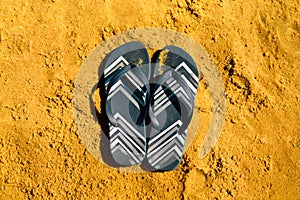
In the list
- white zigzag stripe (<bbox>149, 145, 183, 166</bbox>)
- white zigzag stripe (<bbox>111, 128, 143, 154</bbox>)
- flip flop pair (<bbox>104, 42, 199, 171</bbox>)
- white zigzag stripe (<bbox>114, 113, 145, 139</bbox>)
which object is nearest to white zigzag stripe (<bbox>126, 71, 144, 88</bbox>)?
flip flop pair (<bbox>104, 42, 199, 171</bbox>)

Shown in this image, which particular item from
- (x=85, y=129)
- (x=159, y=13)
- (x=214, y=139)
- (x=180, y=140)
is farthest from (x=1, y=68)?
(x=214, y=139)

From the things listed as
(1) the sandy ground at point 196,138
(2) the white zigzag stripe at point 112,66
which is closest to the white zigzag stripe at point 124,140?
(1) the sandy ground at point 196,138

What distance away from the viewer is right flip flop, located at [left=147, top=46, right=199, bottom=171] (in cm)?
395

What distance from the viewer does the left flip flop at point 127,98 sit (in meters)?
3.95

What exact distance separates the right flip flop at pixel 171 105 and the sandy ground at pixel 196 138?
0.18 m

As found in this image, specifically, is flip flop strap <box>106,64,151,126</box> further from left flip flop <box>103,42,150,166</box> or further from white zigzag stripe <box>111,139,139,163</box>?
white zigzag stripe <box>111,139,139,163</box>

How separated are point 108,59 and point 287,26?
2.12m

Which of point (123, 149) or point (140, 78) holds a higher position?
point (140, 78)

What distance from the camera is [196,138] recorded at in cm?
400

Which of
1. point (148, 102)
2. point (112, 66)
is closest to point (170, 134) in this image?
point (148, 102)

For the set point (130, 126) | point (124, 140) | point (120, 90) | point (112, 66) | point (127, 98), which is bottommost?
point (124, 140)

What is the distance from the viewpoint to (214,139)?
3988 mm

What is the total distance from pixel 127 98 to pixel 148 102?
250mm

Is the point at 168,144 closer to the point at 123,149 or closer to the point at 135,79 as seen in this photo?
the point at 123,149
